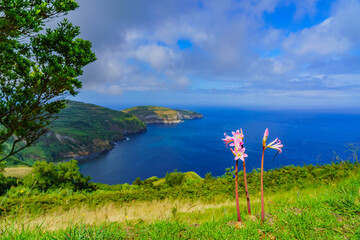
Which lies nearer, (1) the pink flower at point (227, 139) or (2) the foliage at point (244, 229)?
(2) the foliage at point (244, 229)

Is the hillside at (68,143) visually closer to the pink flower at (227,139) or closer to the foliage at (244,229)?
the foliage at (244,229)

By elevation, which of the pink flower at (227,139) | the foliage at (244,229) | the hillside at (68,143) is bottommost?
the hillside at (68,143)

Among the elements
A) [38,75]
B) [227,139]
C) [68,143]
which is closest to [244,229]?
[227,139]

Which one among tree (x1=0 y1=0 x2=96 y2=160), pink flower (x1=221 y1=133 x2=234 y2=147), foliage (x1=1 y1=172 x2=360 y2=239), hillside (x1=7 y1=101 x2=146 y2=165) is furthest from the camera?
hillside (x1=7 y1=101 x2=146 y2=165)

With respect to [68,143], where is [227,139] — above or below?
above

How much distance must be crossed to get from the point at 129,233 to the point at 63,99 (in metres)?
9.39

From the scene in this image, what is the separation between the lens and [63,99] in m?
9.61

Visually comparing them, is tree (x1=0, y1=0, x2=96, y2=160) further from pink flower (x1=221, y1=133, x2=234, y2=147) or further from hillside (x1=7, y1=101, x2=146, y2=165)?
hillside (x1=7, y1=101, x2=146, y2=165)

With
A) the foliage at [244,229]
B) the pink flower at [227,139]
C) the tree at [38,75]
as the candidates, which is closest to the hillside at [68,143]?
the tree at [38,75]

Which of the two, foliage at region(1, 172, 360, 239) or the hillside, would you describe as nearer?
foliage at region(1, 172, 360, 239)

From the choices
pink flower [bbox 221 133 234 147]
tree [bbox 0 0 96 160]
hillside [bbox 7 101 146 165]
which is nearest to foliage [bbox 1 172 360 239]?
pink flower [bbox 221 133 234 147]

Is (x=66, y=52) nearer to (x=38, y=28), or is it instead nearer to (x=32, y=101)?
(x=38, y=28)

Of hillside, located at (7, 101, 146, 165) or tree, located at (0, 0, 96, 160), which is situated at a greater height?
tree, located at (0, 0, 96, 160)

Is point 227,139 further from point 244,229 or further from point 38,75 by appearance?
point 38,75
